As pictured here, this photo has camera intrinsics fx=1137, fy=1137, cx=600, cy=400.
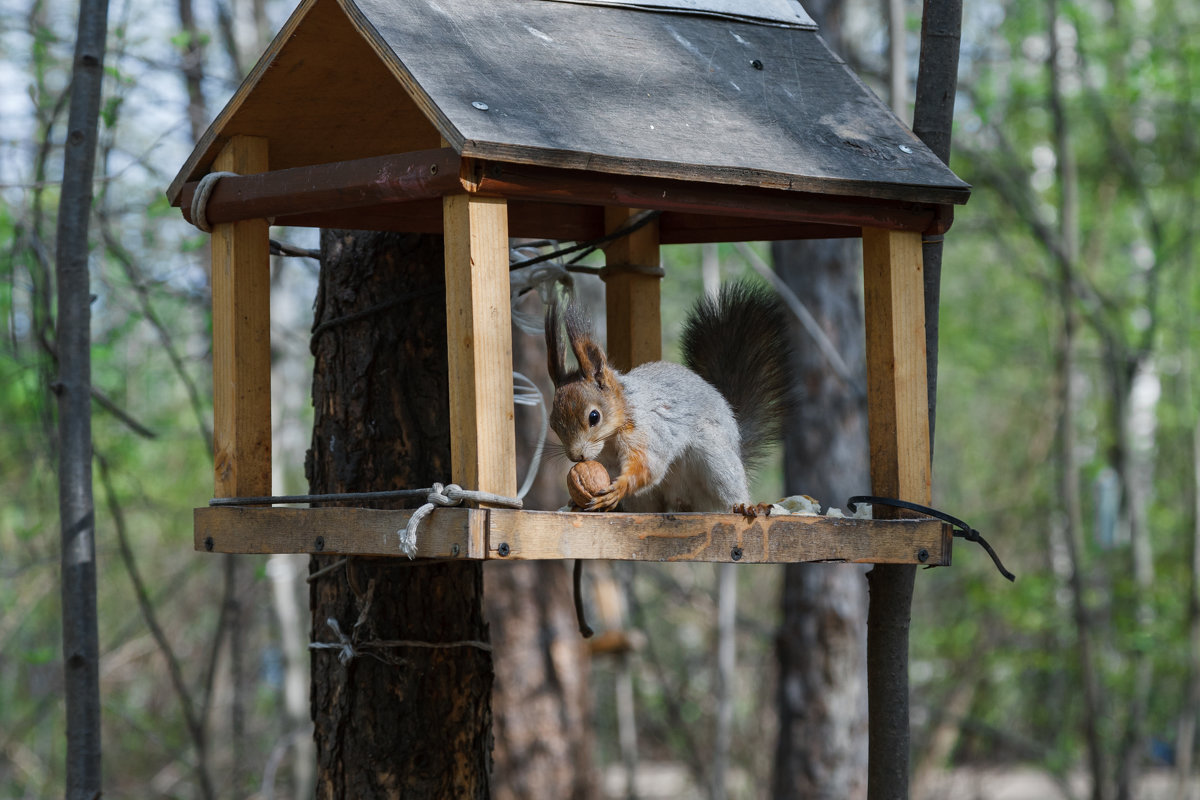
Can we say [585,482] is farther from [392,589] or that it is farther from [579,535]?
[392,589]

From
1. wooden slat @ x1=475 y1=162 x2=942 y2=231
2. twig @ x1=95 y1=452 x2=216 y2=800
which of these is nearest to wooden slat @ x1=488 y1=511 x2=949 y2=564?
wooden slat @ x1=475 y1=162 x2=942 y2=231

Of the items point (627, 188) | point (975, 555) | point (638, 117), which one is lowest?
point (975, 555)

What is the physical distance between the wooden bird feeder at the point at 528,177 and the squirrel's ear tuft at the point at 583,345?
0.59ft

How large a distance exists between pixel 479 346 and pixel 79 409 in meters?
1.03

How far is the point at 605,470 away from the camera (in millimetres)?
1708

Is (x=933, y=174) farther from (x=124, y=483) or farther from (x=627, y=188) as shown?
(x=124, y=483)

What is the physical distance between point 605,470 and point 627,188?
1.41 feet

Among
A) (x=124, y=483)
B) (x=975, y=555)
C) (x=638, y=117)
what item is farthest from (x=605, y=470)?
(x=975, y=555)

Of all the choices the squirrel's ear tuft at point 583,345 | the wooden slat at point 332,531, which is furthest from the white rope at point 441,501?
the squirrel's ear tuft at point 583,345

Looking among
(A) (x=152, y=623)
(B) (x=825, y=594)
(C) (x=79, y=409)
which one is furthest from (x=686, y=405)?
(B) (x=825, y=594)

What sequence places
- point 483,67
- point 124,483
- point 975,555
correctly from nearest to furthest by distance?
point 483,67 → point 124,483 → point 975,555

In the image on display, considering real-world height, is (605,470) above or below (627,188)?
below

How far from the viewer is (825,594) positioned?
441cm

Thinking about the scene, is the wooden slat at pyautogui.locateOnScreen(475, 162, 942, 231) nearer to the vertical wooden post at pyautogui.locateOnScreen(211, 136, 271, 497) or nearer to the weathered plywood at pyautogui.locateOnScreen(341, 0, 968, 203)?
the weathered plywood at pyautogui.locateOnScreen(341, 0, 968, 203)
